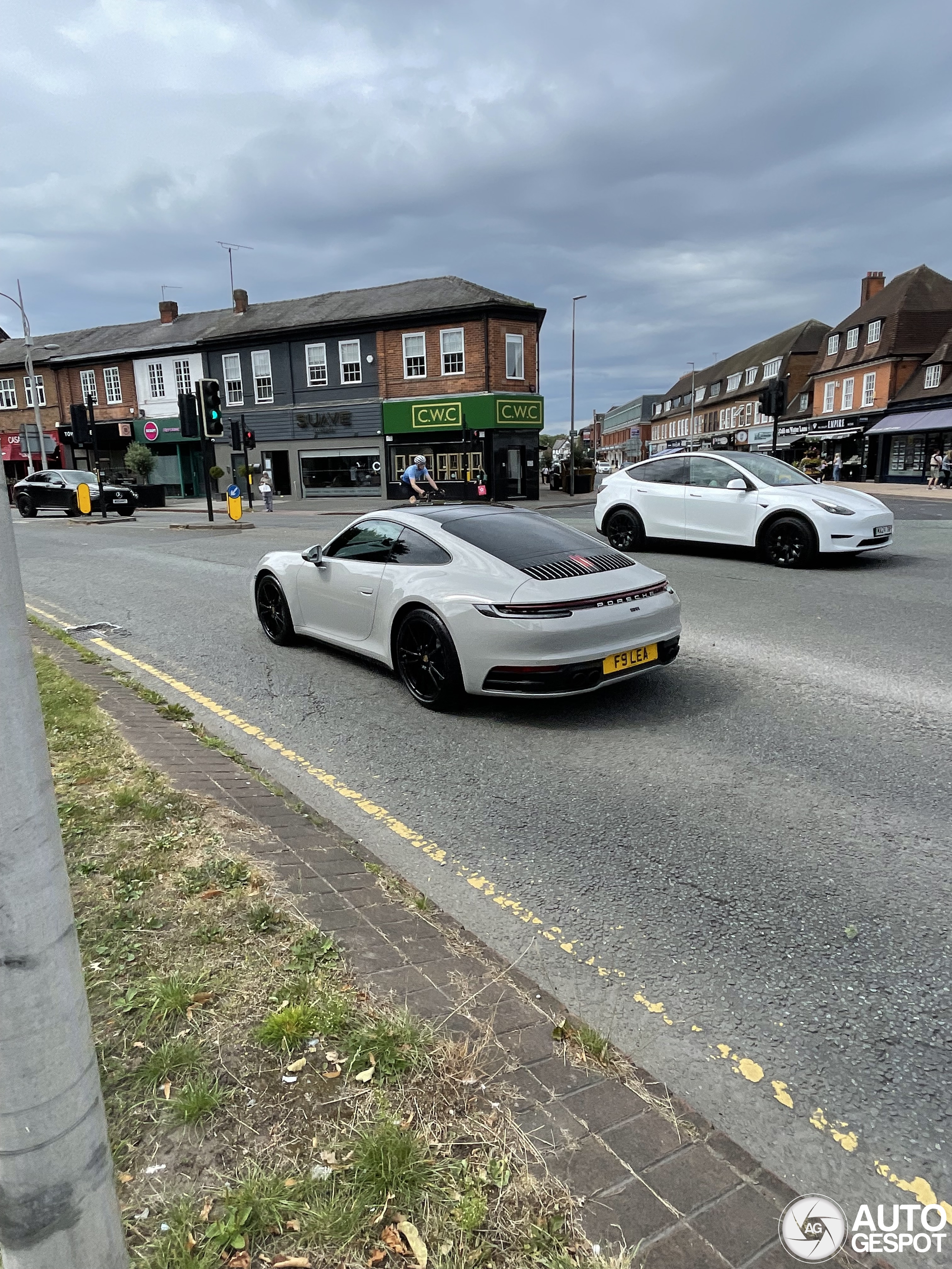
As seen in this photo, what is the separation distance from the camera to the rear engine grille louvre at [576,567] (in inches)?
210

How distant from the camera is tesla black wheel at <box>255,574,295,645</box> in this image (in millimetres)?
7348

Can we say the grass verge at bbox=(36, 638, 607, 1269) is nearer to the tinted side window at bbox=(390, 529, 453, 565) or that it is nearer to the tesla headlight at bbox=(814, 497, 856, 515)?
the tinted side window at bbox=(390, 529, 453, 565)

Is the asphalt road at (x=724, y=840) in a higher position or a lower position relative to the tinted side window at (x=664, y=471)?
lower

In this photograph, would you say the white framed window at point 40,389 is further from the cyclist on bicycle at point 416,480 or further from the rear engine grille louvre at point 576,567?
the rear engine grille louvre at point 576,567

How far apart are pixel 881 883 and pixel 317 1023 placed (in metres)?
2.26

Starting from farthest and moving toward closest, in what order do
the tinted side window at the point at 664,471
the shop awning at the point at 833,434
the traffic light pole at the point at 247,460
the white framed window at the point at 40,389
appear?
the shop awning at the point at 833,434 → the white framed window at the point at 40,389 → the traffic light pole at the point at 247,460 → the tinted side window at the point at 664,471

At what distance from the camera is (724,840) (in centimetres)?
362

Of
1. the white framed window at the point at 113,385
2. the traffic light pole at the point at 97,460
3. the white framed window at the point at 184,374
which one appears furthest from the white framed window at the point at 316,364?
the white framed window at the point at 113,385

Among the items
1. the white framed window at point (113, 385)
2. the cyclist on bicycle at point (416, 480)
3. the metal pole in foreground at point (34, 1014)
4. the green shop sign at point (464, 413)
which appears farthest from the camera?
→ the white framed window at point (113, 385)

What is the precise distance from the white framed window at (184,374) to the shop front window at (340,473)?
7927 millimetres

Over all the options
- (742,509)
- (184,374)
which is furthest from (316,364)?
(742,509)

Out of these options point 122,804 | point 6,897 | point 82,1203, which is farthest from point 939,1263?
point 122,804

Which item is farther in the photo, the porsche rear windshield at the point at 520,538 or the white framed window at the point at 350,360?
the white framed window at the point at 350,360

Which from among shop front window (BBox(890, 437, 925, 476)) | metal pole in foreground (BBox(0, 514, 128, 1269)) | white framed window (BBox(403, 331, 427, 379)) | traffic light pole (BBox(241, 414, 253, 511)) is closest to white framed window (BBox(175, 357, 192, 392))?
traffic light pole (BBox(241, 414, 253, 511))
